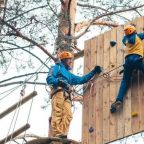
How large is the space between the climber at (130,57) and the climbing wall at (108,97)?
4.0 inches

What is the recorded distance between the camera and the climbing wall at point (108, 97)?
789cm

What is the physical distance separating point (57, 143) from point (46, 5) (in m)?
4.56

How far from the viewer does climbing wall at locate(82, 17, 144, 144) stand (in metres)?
7.89

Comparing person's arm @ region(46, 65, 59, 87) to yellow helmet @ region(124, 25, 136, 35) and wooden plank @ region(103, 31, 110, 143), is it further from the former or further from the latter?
yellow helmet @ region(124, 25, 136, 35)

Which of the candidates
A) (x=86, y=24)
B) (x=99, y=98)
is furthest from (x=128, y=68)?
(x=86, y=24)

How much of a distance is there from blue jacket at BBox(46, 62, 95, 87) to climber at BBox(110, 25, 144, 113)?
0.81 meters

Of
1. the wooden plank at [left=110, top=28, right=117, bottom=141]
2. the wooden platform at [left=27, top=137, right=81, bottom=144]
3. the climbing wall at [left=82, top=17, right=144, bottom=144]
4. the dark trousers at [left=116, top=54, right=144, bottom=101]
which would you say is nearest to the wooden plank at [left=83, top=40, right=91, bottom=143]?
the climbing wall at [left=82, top=17, right=144, bottom=144]

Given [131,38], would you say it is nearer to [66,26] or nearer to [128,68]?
[128,68]

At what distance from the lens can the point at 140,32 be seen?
842 cm

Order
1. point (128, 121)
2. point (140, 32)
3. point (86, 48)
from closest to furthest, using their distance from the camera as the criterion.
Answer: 1. point (128, 121)
2. point (140, 32)
3. point (86, 48)

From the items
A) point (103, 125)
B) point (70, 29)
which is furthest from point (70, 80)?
point (70, 29)

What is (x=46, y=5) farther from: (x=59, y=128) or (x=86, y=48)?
(x=59, y=128)

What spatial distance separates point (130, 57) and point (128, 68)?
0.56 ft

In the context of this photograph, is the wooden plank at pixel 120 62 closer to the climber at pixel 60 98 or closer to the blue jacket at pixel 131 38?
the blue jacket at pixel 131 38
